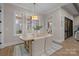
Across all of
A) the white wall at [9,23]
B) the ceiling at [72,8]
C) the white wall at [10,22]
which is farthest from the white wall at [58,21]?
the white wall at [9,23]

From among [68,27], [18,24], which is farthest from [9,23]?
[68,27]

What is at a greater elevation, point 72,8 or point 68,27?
point 72,8

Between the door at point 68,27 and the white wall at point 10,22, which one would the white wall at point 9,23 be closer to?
the white wall at point 10,22

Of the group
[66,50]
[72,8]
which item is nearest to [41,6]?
[72,8]

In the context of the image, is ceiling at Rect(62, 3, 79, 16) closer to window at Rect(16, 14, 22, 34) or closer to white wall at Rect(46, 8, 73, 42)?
white wall at Rect(46, 8, 73, 42)

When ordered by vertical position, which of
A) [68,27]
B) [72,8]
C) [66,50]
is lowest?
[66,50]

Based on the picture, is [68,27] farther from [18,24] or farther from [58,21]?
[18,24]

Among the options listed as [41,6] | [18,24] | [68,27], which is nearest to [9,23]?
[18,24]

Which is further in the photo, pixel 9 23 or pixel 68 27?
pixel 68 27

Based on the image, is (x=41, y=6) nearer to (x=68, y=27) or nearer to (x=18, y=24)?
(x=18, y=24)

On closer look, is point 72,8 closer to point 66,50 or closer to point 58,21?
point 58,21

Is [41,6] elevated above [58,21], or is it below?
above

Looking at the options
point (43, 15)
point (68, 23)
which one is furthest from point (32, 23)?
point (68, 23)

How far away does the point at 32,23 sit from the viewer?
1.40 metres
